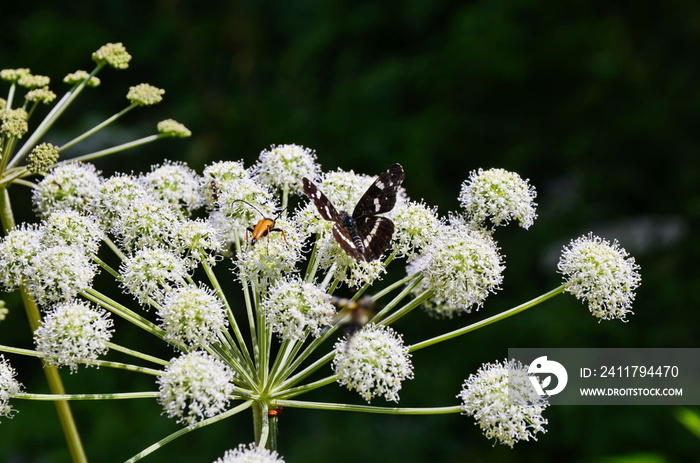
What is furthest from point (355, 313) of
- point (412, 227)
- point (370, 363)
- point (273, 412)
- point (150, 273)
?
point (150, 273)

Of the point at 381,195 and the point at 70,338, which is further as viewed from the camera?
the point at 381,195

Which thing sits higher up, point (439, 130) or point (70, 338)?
point (439, 130)

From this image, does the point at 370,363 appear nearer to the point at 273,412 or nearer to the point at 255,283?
the point at 273,412

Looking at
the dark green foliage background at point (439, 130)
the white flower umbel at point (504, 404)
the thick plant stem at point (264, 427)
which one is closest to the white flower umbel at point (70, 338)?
the thick plant stem at point (264, 427)

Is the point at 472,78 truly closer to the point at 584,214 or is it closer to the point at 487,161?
the point at 487,161

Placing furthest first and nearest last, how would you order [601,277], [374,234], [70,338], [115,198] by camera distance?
[115,198] → [601,277] → [374,234] → [70,338]

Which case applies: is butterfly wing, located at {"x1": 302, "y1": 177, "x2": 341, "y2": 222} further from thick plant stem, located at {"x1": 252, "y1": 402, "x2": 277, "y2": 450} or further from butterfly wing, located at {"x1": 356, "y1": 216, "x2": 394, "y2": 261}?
thick plant stem, located at {"x1": 252, "y1": 402, "x2": 277, "y2": 450}

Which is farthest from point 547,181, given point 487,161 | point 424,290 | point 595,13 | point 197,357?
point 197,357

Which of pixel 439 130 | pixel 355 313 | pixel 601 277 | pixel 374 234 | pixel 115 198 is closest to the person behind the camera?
pixel 355 313
